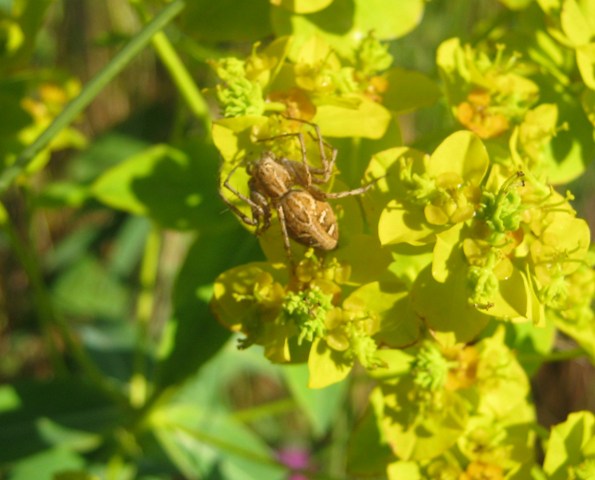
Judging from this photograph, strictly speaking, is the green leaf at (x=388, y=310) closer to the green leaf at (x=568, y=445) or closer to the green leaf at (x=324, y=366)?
the green leaf at (x=324, y=366)

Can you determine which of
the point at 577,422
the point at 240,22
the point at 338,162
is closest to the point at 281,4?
the point at 240,22

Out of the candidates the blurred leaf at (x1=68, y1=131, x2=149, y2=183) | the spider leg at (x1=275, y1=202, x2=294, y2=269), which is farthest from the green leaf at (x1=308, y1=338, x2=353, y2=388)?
the blurred leaf at (x1=68, y1=131, x2=149, y2=183)

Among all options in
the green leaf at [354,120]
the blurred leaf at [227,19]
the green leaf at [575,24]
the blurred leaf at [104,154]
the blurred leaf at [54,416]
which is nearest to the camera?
the green leaf at [354,120]

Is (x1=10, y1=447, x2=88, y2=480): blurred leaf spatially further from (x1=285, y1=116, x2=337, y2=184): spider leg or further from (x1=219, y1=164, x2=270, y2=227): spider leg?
(x1=285, y1=116, x2=337, y2=184): spider leg

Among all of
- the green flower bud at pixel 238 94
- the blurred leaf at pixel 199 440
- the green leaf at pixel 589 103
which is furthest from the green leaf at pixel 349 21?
the blurred leaf at pixel 199 440

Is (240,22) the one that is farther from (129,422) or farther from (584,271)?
(129,422)

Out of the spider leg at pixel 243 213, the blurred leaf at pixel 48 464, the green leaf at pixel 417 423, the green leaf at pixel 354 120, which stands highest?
the green leaf at pixel 354 120

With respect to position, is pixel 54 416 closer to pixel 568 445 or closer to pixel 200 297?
pixel 200 297

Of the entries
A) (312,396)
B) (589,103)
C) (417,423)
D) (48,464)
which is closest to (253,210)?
(417,423)
